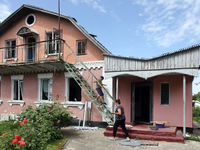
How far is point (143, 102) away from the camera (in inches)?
430

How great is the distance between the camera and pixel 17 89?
11.7m

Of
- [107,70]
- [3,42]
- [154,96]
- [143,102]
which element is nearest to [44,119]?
[107,70]

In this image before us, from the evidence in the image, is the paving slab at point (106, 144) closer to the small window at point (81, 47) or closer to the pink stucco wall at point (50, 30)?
the pink stucco wall at point (50, 30)

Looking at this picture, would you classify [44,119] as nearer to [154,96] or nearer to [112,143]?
[112,143]

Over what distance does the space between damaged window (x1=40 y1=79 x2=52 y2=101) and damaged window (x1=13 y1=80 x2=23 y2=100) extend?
180 centimetres

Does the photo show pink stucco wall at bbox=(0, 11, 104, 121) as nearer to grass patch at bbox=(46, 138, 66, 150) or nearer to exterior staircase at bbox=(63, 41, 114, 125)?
exterior staircase at bbox=(63, 41, 114, 125)

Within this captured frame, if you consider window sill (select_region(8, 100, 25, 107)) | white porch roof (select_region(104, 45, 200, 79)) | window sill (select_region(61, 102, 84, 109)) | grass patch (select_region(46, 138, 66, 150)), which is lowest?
grass patch (select_region(46, 138, 66, 150))

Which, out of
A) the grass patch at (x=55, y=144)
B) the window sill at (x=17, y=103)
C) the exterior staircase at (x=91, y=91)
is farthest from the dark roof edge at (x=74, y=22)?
the window sill at (x=17, y=103)

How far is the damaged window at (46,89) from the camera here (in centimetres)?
1030

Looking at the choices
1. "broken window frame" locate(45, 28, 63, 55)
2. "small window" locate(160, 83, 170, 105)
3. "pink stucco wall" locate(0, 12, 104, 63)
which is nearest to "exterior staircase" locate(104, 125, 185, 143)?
"small window" locate(160, 83, 170, 105)

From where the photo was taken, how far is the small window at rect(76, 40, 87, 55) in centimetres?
962

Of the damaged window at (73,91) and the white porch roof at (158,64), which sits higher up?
the white porch roof at (158,64)

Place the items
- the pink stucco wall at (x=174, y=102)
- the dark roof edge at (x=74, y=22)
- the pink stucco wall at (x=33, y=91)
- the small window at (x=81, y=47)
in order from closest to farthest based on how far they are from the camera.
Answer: the pink stucco wall at (x=174, y=102), the dark roof edge at (x=74, y=22), the pink stucco wall at (x=33, y=91), the small window at (x=81, y=47)

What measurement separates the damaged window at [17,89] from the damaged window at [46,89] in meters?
1.80
